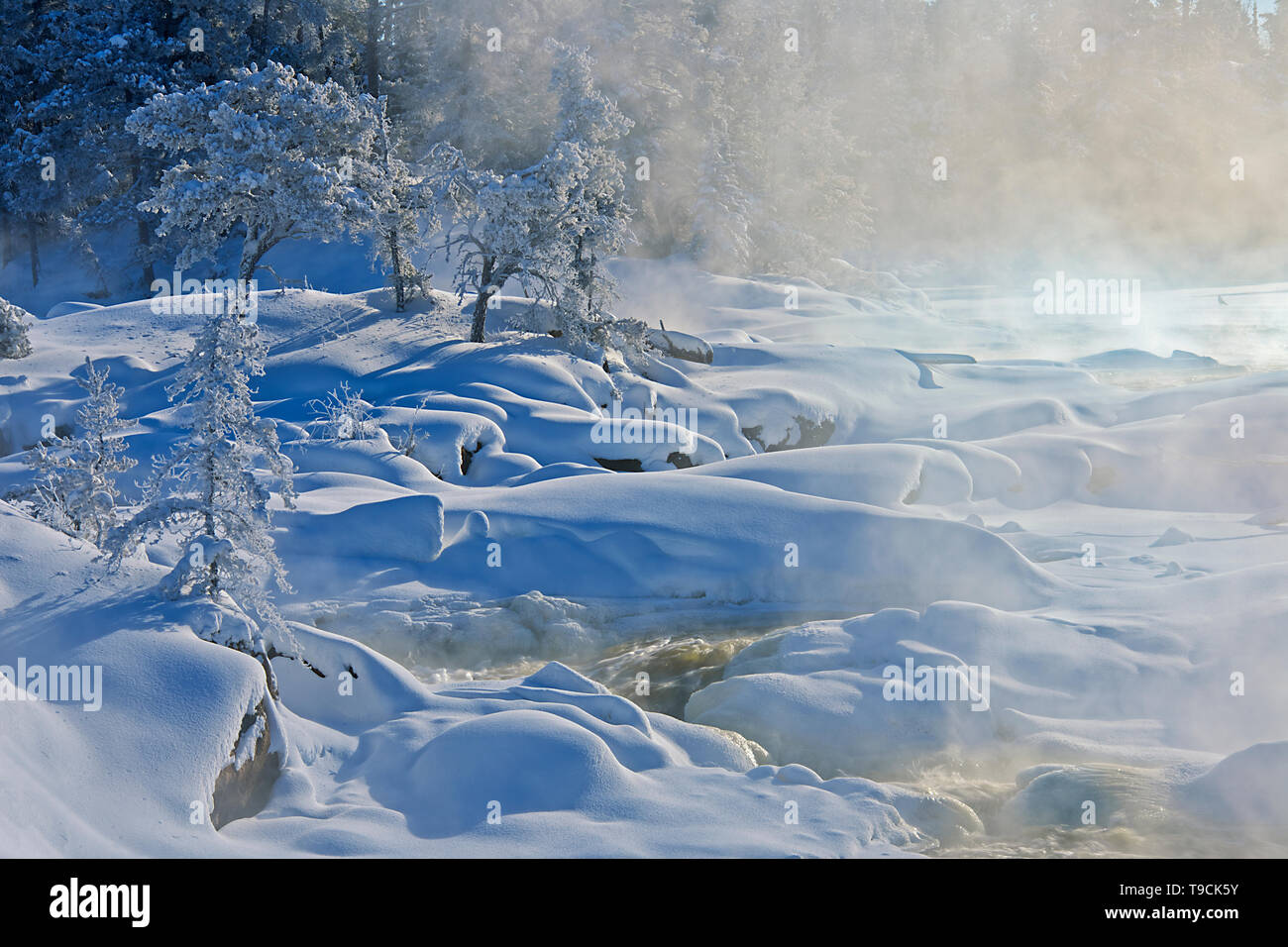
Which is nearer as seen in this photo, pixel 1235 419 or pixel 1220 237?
pixel 1235 419

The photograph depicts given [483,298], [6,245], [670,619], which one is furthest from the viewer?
[6,245]

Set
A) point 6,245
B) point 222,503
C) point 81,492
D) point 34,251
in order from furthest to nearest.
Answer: point 6,245, point 34,251, point 81,492, point 222,503

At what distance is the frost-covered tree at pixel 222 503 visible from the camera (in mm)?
7594

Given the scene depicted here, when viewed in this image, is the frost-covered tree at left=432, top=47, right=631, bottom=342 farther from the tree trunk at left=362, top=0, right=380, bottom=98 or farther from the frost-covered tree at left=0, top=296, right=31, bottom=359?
the tree trunk at left=362, top=0, right=380, bottom=98

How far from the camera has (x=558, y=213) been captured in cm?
2044

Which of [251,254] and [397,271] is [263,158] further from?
[397,271]

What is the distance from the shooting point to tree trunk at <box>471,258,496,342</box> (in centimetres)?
2041

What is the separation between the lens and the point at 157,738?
6328 mm

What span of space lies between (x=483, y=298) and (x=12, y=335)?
26.4 feet

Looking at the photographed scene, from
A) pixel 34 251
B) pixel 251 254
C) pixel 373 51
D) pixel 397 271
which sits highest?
pixel 373 51

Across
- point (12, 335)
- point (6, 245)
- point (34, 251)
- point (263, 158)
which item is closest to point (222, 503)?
point (12, 335)

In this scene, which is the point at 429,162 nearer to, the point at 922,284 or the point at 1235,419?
the point at 1235,419
